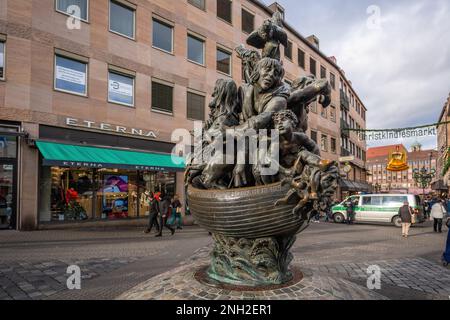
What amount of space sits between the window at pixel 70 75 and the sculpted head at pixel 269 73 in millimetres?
12050

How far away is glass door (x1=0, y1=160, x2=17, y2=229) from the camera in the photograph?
1172cm

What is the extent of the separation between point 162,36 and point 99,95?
5129 millimetres

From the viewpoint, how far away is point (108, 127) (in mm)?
14234

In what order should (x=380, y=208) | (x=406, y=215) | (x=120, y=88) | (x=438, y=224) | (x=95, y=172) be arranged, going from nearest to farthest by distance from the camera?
1. (x=406, y=215)
2. (x=95, y=172)
3. (x=438, y=224)
4. (x=120, y=88)
5. (x=380, y=208)

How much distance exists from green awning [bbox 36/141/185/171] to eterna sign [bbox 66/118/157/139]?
3.02 feet

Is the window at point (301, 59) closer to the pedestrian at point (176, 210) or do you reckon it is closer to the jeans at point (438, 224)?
the jeans at point (438, 224)

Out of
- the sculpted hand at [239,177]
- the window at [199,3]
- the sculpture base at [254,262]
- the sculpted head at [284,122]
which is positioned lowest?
the sculpture base at [254,262]

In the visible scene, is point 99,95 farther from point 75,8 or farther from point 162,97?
point 75,8

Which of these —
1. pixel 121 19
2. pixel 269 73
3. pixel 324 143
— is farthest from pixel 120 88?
pixel 324 143

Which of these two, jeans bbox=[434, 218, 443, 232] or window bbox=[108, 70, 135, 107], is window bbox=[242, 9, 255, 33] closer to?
window bbox=[108, 70, 135, 107]

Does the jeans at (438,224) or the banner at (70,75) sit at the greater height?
the banner at (70,75)

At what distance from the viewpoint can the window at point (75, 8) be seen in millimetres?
13095

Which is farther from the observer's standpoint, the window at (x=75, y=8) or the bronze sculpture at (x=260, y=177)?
the window at (x=75, y=8)

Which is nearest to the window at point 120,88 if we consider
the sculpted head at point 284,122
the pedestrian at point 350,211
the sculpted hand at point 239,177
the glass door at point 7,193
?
the glass door at point 7,193
